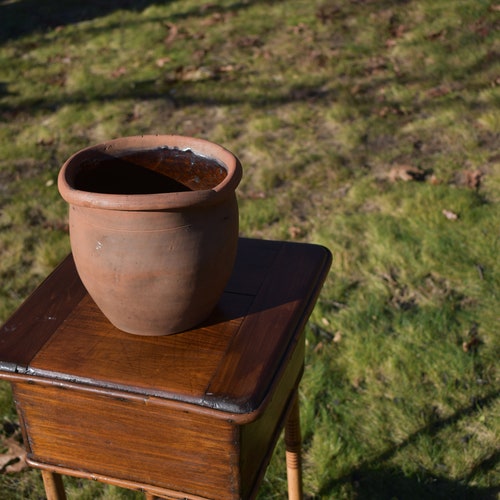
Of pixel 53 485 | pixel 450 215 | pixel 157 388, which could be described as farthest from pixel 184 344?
pixel 450 215

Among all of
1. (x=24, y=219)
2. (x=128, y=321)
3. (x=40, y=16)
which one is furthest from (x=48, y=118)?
(x=128, y=321)

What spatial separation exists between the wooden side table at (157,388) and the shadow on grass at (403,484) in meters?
0.87

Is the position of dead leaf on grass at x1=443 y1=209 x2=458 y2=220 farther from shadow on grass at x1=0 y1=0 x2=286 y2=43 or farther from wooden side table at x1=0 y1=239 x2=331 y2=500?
shadow on grass at x1=0 y1=0 x2=286 y2=43

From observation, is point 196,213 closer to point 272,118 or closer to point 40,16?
point 272,118

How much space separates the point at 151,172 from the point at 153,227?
1.00 ft

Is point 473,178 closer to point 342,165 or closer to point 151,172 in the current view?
point 342,165

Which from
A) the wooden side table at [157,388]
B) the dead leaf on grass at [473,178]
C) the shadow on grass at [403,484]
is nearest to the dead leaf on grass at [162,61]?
the dead leaf on grass at [473,178]

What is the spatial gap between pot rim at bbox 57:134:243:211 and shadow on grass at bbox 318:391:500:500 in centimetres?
141

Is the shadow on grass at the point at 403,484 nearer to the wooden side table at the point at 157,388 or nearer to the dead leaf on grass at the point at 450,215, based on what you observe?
the wooden side table at the point at 157,388

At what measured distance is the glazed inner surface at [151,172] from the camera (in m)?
1.66

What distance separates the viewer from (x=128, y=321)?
5.27ft

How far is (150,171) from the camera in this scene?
1721 mm

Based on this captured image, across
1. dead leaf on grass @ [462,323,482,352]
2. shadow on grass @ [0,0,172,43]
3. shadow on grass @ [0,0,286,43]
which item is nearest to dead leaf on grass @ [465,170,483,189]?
dead leaf on grass @ [462,323,482,352]

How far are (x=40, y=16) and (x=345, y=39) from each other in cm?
278
